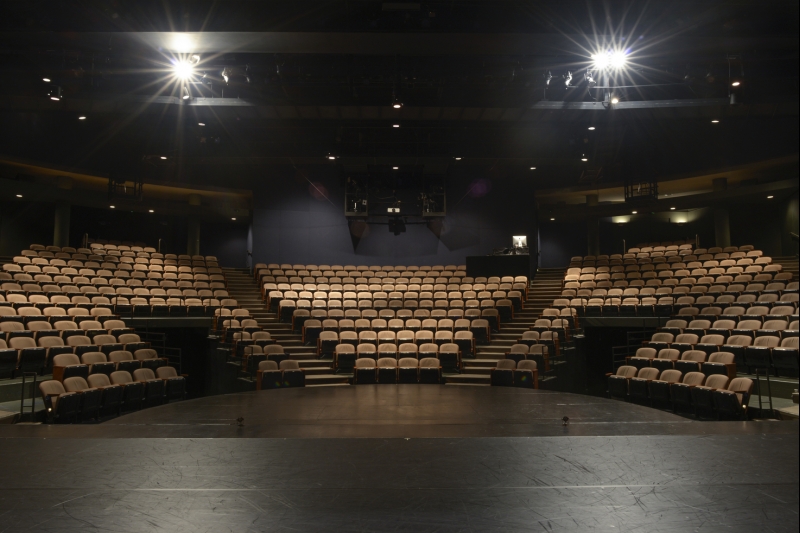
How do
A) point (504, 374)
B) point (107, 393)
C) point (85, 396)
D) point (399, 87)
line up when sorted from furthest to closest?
point (399, 87), point (504, 374), point (107, 393), point (85, 396)

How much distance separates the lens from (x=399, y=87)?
296 inches

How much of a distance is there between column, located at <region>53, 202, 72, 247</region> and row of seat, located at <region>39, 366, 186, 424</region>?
6.15 metres

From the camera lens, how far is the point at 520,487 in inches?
75.5

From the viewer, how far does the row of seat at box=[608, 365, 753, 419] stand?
15.8 ft

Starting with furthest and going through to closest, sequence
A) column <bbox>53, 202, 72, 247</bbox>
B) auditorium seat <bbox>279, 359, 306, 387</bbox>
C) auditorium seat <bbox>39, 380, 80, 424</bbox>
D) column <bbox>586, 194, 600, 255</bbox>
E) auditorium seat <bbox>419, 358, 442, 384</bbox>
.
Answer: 1. column <bbox>586, 194, 600, 255</bbox>
2. column <bbox>53, 202, 72, 247</bbox>
3. auditorium seat <bbox>419, 358, 442, 384</bbox>
4. auditorium seat <bbox>279, 359, 306, 387</bbox>
5. auditorium seat <bbox>39, 380, 80, 424</bbox>

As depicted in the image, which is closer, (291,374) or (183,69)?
(291,374)

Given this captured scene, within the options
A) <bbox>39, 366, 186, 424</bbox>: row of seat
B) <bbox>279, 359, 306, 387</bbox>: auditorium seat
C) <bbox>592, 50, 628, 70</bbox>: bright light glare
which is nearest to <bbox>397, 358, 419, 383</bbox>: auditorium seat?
<bbox>279, 359, 306, 387</bbox>: auditorium seat

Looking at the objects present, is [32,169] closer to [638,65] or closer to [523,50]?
[523,50]

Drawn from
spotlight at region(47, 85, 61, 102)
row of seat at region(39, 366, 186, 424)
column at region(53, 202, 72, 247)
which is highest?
spotlight at region(47, 85, 61, 102)

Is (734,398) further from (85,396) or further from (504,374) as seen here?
(85,396)

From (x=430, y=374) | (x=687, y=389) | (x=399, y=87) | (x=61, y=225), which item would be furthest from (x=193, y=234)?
(x=687, y=389)

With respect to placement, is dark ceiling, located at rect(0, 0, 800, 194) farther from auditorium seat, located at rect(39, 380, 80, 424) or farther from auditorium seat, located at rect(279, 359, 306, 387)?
auditorium seat, located at rect(279, 359, 306, 387)

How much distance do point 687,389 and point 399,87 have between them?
5.39 metres

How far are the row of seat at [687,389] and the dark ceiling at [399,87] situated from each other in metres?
2.25
